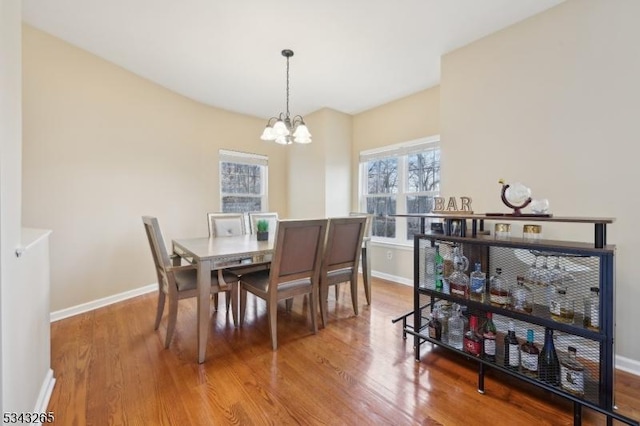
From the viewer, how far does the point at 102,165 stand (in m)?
2.95

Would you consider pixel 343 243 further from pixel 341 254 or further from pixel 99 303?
pixel 99 303

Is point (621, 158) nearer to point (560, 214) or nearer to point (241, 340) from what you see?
point (560, 214)

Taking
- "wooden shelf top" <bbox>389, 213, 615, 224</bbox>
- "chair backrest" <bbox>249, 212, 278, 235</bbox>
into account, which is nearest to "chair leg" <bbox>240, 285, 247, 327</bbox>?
"chair backrest" <bbox>249, 212, 278, 235</bbox>

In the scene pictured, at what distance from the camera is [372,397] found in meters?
1.59

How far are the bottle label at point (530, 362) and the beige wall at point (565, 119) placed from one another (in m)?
0.92

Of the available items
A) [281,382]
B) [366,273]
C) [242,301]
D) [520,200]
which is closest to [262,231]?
[242,301]

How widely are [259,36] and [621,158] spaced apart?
9.57 ft

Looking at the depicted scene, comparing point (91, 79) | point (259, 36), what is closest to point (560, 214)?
point (259, 36)

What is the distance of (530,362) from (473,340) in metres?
0.29

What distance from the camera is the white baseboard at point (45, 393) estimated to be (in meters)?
1.44

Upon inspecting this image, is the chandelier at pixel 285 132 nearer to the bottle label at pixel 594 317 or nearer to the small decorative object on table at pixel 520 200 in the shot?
the small decorative object on table at pixel 520 200

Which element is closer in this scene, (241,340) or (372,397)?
(372,397)

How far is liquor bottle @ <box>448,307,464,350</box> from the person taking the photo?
1925mm

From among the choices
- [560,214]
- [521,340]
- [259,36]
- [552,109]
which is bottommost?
[521,340]
